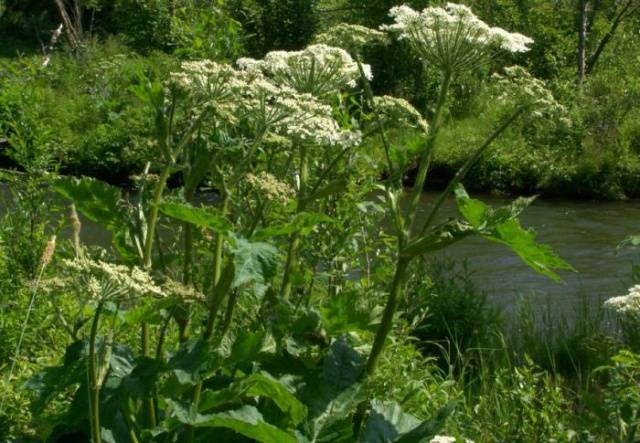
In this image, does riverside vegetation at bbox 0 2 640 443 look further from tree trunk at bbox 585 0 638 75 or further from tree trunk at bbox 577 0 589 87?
tree trunk at bbox 585 0 638 75

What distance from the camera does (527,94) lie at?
2633mm

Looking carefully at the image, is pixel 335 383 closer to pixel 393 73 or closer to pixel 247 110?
pixel 247 110

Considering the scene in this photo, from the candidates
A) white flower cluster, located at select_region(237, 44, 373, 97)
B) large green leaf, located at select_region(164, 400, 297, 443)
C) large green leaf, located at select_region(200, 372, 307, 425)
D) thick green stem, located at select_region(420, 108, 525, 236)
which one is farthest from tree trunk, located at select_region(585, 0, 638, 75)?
large green leaf, located at select_region(164, 400, 297, 443)

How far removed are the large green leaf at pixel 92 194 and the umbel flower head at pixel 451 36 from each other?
831 mm

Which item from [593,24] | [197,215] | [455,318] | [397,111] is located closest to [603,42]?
[593,24]

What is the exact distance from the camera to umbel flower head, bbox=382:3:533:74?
2.41 metres

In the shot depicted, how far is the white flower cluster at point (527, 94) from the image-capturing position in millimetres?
2625

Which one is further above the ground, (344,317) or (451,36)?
(451,36)

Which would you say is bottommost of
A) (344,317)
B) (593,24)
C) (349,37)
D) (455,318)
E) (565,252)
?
(565,252)

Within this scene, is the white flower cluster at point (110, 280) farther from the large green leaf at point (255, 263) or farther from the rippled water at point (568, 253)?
the rippled water at point (568, 253)

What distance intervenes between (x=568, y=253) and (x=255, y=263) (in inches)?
402

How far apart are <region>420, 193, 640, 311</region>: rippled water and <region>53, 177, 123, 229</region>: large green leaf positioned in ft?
19.0

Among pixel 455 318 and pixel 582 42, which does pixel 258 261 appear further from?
pixel 582 42

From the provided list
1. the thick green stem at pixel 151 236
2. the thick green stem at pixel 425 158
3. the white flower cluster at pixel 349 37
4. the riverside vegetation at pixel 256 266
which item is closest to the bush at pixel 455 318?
the riverside vegetation at pixel 256 266
